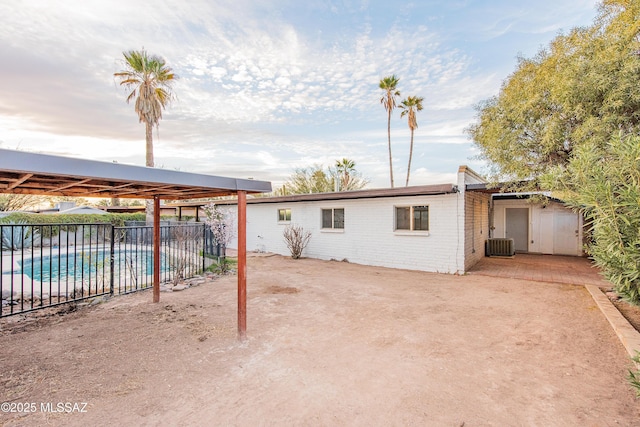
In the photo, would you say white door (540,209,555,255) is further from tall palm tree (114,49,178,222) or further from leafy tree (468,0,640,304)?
tall palm tree (114,49,178,222)

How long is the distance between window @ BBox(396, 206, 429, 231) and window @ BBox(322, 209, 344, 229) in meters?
2.32

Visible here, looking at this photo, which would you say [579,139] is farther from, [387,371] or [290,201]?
[290,201]

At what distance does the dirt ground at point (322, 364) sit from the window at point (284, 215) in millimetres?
7640

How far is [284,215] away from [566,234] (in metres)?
12.2

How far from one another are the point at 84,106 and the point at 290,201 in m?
8.28

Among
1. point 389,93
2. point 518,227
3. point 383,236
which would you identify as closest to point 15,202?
point 383,236

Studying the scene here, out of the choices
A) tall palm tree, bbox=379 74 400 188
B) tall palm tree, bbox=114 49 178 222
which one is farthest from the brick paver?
tall palm tree, bbox=114 49 178 222

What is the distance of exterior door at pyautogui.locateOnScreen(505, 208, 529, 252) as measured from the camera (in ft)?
43.3

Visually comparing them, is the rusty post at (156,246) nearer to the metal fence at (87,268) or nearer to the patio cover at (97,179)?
the patio cover at (97,179)

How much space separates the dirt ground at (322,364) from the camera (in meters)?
2.45

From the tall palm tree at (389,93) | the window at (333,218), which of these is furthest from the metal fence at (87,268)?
the tall palm tree at (389,93)

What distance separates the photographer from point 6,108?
372 inches

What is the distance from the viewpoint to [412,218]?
9.47 m

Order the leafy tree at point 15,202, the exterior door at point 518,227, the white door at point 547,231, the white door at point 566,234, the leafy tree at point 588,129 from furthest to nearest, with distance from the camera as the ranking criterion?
the leafy tree at point 15,202 < the exterior door at point 518,227 < the white door at point 547,231 < the white door at point 566,234 < the leafy tree at point 588,129
